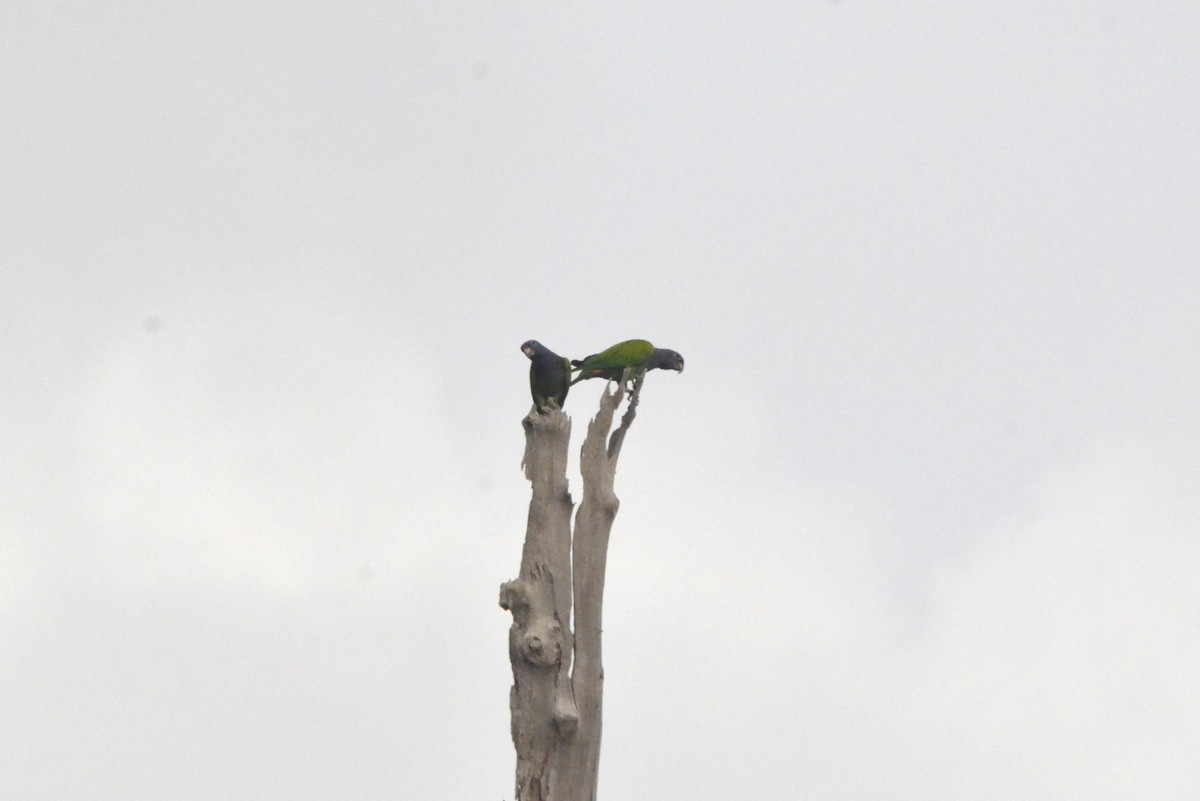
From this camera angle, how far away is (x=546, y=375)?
11.0 metres

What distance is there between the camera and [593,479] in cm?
1069

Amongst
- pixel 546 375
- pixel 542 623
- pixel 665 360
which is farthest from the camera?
pixel 665 360

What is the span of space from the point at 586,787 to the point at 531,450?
8.12 feet

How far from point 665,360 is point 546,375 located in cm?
121

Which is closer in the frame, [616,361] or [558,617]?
[558,617]

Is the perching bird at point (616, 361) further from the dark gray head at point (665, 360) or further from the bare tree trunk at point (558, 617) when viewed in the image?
the bare tree trunk at point (558, 617)

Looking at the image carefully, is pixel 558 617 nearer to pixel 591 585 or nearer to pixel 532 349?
pixel 591 585

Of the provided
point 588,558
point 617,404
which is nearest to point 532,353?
point 617,404

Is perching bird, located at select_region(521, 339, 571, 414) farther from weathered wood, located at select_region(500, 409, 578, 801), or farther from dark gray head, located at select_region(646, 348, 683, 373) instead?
dark gray head, located at select_region(646, 348, 683, 373)

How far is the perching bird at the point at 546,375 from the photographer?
11008 mm

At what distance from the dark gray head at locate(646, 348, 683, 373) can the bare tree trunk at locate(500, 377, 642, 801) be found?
0.92m

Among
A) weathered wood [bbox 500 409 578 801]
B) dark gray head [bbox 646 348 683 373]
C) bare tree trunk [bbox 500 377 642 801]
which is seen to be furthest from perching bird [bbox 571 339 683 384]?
weathered wood [bbox 500 409 578 801]

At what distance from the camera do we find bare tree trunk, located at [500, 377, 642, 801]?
32.9 ft

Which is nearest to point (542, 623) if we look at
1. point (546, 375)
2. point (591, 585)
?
point (591, 585)
